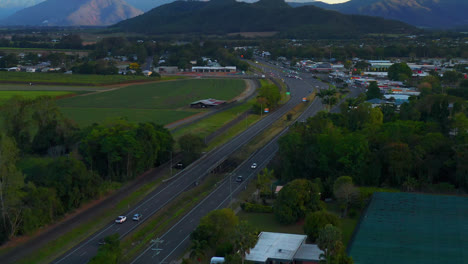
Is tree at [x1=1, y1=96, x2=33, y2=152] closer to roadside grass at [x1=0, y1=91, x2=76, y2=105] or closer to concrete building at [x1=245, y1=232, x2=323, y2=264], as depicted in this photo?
concrete building at [x1=245, y1=232, x2=323, y2=264]

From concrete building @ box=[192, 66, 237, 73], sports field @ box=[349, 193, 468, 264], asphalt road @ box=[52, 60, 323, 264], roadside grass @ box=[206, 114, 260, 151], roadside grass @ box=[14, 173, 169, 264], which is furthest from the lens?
concrete building @ box=[192, 66, 237, 73]

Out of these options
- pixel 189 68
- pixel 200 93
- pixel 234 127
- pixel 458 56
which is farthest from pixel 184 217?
pixel 458 56

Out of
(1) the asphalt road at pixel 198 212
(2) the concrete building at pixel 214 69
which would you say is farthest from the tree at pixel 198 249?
(2) the concrete building at pixel 214 69

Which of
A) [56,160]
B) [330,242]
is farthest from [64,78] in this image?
[330,242]

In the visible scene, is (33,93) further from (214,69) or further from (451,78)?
(451,78)

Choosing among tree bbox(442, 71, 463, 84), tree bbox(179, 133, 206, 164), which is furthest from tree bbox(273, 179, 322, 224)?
tree bbox(442, 71, 463, 84)

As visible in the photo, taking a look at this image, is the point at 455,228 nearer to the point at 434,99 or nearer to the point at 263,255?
the point at 263,255

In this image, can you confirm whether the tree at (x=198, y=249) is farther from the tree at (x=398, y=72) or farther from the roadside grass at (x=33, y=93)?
the tree at (x=398, y=72)

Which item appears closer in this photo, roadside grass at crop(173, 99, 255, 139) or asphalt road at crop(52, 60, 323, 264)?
asphalt road at crop(52, 60, 323, 264)
